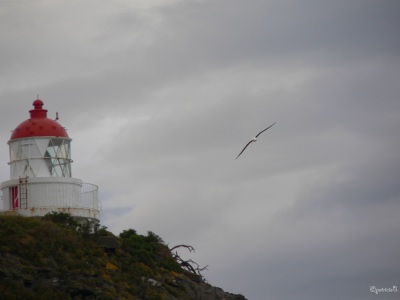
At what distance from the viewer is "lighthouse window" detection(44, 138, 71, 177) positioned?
48281 millimetres

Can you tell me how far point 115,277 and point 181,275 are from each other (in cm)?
428

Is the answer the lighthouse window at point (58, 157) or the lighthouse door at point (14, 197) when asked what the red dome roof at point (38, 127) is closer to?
the lighthouse window at point (58, 157)

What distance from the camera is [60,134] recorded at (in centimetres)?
4859

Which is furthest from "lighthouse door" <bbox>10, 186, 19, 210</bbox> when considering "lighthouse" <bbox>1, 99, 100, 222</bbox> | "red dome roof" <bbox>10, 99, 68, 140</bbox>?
"red dome roof" <bbox>10, 99, 68, 140</bbox>

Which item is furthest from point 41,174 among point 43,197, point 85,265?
point 85,265

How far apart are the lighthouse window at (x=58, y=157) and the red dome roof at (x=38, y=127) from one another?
1.09 ft

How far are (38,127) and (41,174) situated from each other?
Result: 71.2 inches

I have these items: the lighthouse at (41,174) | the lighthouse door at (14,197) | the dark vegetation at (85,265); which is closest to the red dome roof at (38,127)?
the lighthouse at (41,174)

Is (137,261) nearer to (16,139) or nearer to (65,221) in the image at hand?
(65,221)

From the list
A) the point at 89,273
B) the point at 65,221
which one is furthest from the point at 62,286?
the point at 65,221

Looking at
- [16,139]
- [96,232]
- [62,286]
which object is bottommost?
[62,286]

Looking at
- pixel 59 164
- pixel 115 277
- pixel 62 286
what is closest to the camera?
pixel 62 286

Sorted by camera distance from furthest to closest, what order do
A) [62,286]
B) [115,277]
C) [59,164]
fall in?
[59,164], [115,277], [62,286]

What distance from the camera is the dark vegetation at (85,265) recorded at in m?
42.6
